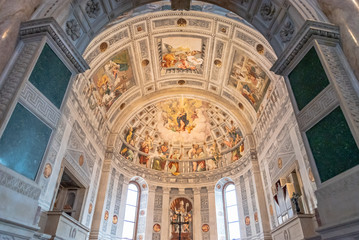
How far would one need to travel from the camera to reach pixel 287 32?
6371 mm

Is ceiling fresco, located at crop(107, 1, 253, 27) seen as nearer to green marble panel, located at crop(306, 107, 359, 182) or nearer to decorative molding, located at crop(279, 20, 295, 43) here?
decorative molding, located at crop(279, 20, 295, 43)

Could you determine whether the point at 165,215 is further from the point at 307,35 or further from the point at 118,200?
the point at 307,35

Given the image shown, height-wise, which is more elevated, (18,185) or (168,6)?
(168,6)

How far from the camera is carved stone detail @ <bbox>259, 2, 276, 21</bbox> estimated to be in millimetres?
6906

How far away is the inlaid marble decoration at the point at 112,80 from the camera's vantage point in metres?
Answer: 13.6

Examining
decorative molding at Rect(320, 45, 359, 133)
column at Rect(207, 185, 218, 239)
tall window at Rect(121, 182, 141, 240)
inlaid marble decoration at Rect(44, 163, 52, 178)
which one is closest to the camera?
decorative molding at Rect(320, 45, 359, 133)

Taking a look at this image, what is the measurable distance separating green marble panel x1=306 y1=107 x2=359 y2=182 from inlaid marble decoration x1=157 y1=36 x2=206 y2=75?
11480mm

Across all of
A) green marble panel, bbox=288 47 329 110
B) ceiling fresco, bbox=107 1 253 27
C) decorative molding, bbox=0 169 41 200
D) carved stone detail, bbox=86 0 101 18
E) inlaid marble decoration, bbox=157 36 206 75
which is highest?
inlaid marble decoration, bbox=157 36 206 75

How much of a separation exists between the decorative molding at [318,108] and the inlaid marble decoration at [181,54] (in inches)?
429

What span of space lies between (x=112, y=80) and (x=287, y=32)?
10.9 metres

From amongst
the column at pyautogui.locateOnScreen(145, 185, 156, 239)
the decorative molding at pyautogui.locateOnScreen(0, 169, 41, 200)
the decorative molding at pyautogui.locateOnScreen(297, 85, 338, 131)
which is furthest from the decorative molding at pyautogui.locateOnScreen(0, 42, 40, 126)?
the column at pyautogui.locateOnScreen(145, 185, 156, 239)

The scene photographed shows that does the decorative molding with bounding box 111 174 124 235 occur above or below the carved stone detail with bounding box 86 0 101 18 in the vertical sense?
below

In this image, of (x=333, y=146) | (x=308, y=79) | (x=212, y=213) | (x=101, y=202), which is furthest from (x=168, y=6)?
(x=212, y=213)

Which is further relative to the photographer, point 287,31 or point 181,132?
point 181,132
